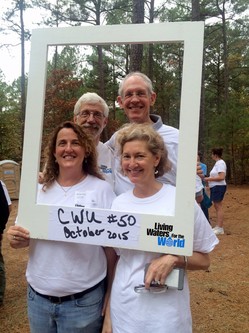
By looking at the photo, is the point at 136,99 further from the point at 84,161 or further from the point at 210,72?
the point at 210,72

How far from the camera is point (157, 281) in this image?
4.38 ft

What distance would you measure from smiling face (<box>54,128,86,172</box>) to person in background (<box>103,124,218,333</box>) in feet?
0.74

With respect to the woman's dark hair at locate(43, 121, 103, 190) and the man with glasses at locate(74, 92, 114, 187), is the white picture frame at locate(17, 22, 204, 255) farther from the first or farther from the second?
the man with glasses at locate(74, 92, 114, 187)

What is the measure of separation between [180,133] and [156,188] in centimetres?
26

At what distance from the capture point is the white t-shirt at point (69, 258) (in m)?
1.53

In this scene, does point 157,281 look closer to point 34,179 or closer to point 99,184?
point 99,184

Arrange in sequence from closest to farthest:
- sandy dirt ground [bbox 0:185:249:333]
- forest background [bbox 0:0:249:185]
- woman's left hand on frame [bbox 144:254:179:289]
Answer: woman's left hand on frame [bbox 144:254:179:289]
sandy dirt ground [bbox 0:185:249:333]
forest background [bbox 0:0:249:185]

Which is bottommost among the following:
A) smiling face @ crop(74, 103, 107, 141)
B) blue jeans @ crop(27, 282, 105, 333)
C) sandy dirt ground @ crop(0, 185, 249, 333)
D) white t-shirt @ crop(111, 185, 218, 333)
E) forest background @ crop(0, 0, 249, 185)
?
sandy dirt ground @ crop(0, 185, 249, 333)

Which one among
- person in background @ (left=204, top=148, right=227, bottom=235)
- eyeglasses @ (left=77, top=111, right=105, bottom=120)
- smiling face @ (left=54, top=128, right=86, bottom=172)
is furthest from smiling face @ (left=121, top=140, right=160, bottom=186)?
person in background @ (left=204, top=148, right=227, bottom=235)

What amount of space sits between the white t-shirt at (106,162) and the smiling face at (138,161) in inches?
13.0

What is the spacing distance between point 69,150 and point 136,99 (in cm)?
42

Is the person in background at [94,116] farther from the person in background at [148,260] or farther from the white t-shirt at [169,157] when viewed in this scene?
the person in background at [148,260]

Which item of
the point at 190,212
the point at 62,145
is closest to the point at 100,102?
the point at 62,145

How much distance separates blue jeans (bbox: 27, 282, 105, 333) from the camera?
1538 millimetres
